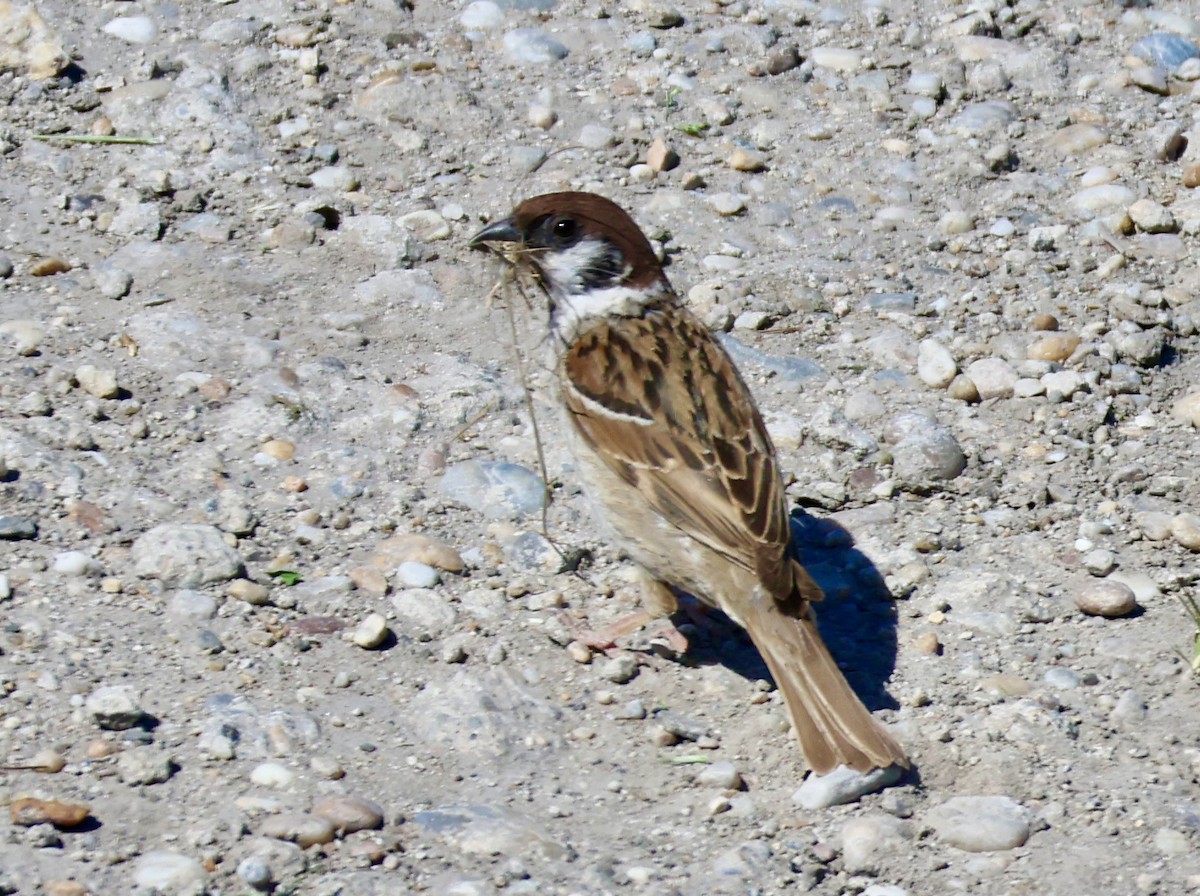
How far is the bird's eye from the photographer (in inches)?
208

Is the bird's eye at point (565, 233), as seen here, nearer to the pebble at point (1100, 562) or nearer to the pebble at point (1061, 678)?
the pebble at point (1100, 562)

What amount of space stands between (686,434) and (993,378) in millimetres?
1503

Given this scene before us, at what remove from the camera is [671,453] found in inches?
186

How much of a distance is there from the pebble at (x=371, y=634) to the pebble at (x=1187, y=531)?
2377 mm

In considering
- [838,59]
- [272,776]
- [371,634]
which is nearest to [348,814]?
[272,776]

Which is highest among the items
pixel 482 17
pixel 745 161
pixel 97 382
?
pixel 482 17

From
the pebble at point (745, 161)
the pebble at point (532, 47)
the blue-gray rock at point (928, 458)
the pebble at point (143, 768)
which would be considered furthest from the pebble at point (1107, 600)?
the pebble at point (532, 47)

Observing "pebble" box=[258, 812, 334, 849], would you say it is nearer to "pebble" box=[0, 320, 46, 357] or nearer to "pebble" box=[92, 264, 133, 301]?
"pebble" box=[0, 320, 46, 357]

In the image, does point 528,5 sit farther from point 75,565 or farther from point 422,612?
point 75,565

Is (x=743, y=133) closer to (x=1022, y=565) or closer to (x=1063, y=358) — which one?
(x=1063, y=358)

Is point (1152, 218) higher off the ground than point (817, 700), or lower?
higher

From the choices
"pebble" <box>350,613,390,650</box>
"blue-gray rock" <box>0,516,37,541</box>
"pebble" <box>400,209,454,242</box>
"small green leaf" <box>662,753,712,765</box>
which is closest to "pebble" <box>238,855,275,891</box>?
"pebble" <box>350,613,390,650</box>

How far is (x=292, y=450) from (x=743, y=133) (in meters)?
2.73

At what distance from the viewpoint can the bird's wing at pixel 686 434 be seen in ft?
14.8
